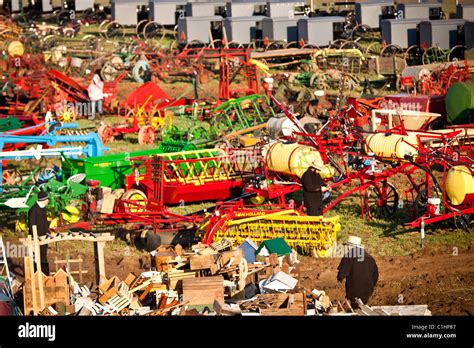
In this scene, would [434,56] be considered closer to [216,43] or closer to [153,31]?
[216,43]

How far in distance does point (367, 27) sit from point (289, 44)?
2.33 meters

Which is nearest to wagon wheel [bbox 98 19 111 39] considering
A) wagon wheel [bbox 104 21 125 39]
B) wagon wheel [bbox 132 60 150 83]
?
wagon wheel [bbox 104 21 125 39]

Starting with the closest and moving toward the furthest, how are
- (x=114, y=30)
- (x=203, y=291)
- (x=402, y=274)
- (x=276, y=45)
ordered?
(x=203, y=291) < (x=402, y=274) < (x=276, y=45) < (x=114, y=30)

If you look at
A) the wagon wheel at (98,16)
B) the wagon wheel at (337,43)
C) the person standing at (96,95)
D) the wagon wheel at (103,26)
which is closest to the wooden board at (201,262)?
the person standing at (96,95)

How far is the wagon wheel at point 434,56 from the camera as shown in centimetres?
2739

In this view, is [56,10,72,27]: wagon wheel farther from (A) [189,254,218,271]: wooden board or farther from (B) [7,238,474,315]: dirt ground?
(A) [189,254,218,271]: wooden board

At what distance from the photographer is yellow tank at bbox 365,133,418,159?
16453mm

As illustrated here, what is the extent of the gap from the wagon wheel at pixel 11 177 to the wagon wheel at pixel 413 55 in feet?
38.6

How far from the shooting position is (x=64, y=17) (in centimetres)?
3956

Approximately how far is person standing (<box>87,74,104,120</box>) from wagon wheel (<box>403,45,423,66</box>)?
750 centimetres

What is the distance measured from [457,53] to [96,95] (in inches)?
337

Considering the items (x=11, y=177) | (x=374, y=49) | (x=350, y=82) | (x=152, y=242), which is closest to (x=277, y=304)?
(x=152, y=242)

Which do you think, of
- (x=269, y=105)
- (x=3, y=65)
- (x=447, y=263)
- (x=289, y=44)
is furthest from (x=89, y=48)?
(x=447, y=263)
